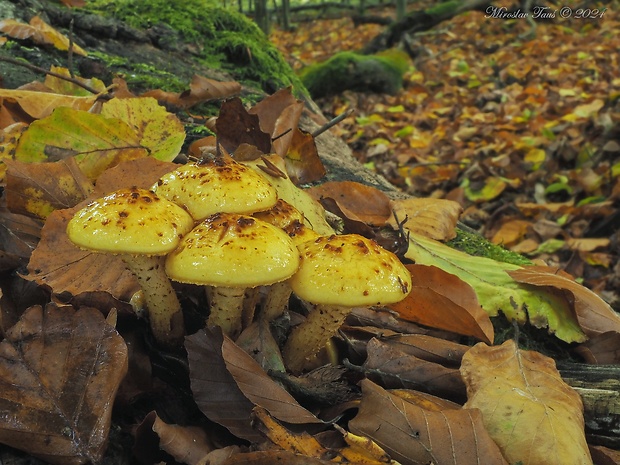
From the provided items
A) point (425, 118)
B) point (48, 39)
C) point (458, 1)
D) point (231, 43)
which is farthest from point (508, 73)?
point (48, 39)

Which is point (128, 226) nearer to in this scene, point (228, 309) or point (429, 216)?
point (228, 309)

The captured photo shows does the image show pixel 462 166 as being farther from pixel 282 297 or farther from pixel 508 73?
pixel 282 297

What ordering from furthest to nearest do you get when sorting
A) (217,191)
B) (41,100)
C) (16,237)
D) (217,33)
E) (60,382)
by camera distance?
(217,33)
(41,100)
(16,237)
(217,191)
(60,382)

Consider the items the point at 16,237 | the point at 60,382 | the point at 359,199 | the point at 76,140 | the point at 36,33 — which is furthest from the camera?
the point at 36,33

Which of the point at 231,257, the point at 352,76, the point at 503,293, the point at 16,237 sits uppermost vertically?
the point at 231,257

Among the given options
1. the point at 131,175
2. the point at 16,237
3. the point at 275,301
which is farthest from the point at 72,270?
the point at 275,301

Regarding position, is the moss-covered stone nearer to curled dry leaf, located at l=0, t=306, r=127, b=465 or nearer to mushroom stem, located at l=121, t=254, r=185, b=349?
mushroom stem, located at l=121, t=254, r=185, b=349

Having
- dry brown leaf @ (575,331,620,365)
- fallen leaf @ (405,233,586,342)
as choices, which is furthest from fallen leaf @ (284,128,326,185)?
dry brown leaf @ (575,331,620,365)

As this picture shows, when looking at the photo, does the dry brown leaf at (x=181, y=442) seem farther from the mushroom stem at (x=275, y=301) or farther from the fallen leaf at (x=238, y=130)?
the fallen leaf at (x=238, y=130)
